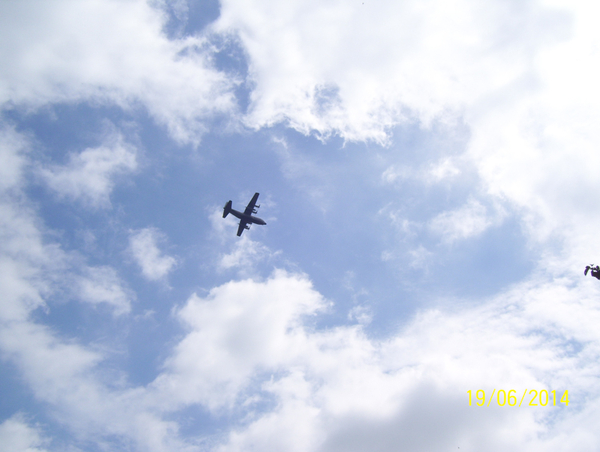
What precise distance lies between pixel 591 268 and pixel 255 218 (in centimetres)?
7037

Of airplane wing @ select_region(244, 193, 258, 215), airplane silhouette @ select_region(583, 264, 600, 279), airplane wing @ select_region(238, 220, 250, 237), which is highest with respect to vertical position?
airplane wing @ select_region(244, 193, 258, 215)

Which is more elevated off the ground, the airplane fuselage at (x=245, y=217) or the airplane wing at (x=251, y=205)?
the airplane wing at (x=251, y=205)

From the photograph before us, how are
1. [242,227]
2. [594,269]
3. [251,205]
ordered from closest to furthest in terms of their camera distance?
[594,269]
[251,205]
[242,227]

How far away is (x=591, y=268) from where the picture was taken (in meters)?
36.0

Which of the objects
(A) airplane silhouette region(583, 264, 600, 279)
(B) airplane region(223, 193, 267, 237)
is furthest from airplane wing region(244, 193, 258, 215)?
(A) airplane silhouette region(583, 264, 600, 279)

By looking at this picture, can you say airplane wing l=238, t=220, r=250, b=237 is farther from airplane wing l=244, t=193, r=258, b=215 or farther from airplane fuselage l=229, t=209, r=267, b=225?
airplane wing l=244, t=193, r=258, b=215

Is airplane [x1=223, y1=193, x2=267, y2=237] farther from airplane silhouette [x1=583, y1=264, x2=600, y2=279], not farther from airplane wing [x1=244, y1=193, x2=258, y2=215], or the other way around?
airplane silhouette [x1=583, y1=264, x2=600, y2=279]

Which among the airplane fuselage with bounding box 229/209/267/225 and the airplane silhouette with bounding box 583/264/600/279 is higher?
the airplane fuselage with bounding box 229/209/267/225

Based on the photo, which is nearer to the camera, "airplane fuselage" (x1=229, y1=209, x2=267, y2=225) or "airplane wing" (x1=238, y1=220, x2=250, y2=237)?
"airplane fuselage" (x1=229, y1=209, x2=267, y2=225)

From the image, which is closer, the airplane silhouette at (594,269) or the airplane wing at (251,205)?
the airplane silhouette at (594,269)

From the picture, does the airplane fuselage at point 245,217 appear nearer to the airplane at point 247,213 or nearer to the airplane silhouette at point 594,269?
the airplane at point 247,213

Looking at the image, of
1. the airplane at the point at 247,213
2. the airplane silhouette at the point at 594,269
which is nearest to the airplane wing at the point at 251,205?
the airplane at the point at 247,213

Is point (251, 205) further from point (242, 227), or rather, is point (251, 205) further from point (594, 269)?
point (594, 269)

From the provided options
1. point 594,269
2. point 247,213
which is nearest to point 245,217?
point 247,213
